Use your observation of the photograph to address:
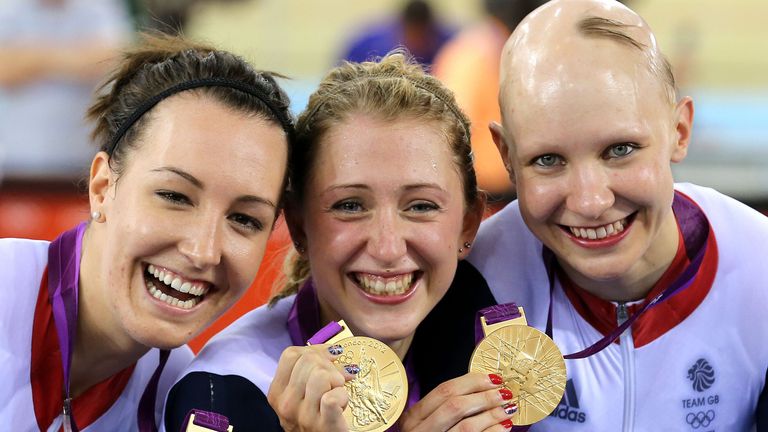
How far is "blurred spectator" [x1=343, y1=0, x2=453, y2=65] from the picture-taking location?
20.5ft

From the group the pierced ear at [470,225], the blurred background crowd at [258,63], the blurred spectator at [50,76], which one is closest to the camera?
the pierced ear at [470,225]

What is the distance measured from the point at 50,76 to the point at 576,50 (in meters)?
4.18

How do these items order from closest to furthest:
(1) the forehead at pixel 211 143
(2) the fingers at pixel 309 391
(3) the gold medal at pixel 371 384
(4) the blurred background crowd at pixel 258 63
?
1. (2) the fingers at pixel 309 391
2. (3) the gold medal at pixel 371 384
3. (1) the forehead at pixel 211 143
4. (4) the blurred background crowd at pixel 258 63

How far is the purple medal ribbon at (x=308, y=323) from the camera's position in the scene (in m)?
2.41

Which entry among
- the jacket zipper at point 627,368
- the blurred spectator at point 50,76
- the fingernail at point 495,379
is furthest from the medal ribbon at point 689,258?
the blurred spectator at point 50,76

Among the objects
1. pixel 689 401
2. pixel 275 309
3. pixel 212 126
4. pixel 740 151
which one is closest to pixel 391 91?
pixel 212 126

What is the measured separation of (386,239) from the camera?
227cm

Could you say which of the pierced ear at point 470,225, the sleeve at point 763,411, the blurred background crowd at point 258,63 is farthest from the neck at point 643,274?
the blurred background crowd at point 258,63

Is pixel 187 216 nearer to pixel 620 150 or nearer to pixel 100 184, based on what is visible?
pixel 100 184

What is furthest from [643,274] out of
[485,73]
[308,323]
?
[485,73]

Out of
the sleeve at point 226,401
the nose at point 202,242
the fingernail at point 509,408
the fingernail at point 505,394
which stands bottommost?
the sleeve at point 226,401

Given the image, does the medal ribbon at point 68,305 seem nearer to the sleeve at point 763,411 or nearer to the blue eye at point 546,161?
the blue eye at point 546,161

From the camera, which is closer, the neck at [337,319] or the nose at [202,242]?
the nose at [202,242]

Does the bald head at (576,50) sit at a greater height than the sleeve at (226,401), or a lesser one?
greater
